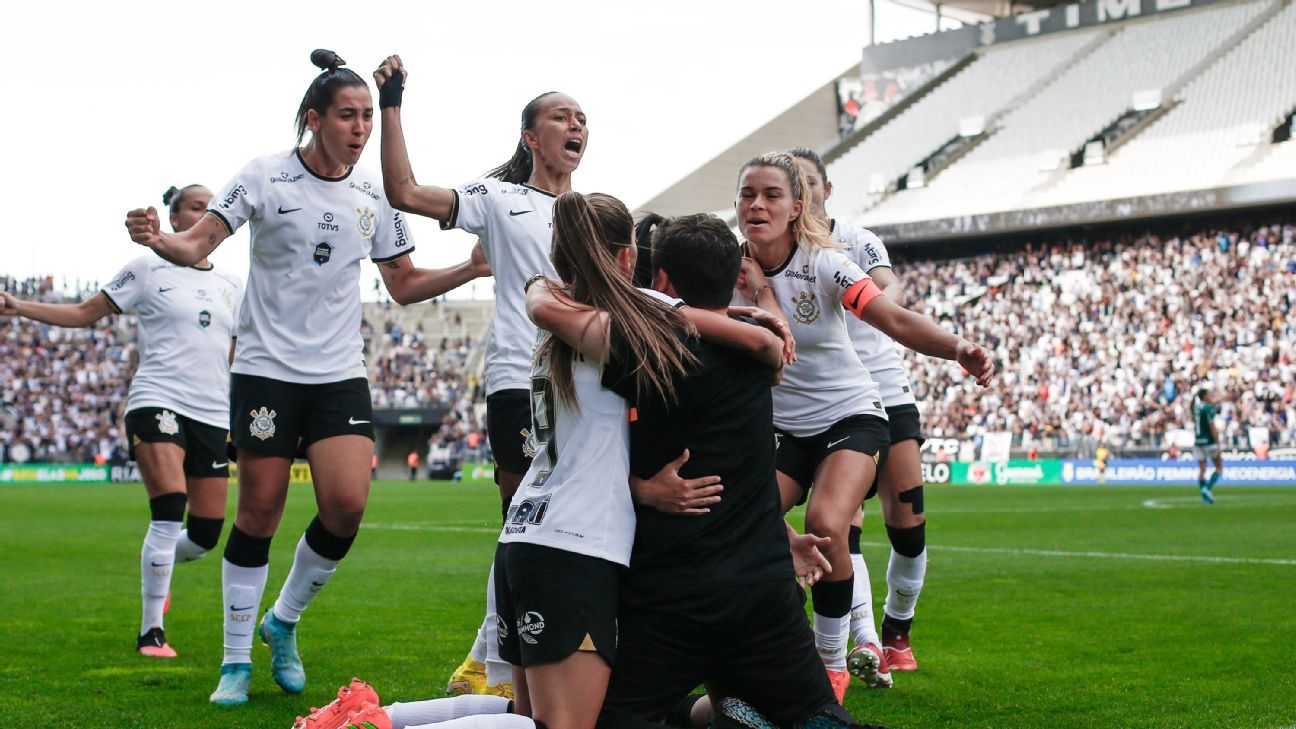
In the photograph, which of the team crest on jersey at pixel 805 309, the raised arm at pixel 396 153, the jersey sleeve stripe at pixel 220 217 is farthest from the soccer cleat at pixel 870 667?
the jersey sleeve stripe at pixel 220 217

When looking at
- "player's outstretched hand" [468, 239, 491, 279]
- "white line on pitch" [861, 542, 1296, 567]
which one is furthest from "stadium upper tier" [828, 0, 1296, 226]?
"player's outstretched hand" [468, 239, 491, 279]

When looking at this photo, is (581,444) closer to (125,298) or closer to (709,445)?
(709,445)

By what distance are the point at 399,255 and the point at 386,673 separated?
1995 mm

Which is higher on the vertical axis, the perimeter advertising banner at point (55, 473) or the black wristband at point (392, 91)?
the black wristband at point (392, 91)

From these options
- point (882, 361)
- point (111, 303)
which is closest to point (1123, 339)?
point (882, 361)

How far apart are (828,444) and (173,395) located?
400cm

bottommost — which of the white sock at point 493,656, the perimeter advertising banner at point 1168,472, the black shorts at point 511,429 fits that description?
the perimeter advertising banner at point 1168,472

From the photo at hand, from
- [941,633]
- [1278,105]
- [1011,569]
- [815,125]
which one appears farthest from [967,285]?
[941,633]

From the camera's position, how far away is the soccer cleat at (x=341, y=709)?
14.0ft

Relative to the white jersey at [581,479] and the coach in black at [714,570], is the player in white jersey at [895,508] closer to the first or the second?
the coach in black at [714,570]

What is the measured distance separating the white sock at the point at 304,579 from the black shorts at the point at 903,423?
2.74m

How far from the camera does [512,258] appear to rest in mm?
6133

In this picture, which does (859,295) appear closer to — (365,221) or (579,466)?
(579,466)

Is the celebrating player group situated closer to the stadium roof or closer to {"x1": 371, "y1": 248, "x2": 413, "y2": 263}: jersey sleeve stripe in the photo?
{"x1": 371, "y1": 248, "x2": 413, "y2": 263}: jersey sleeve stripe
